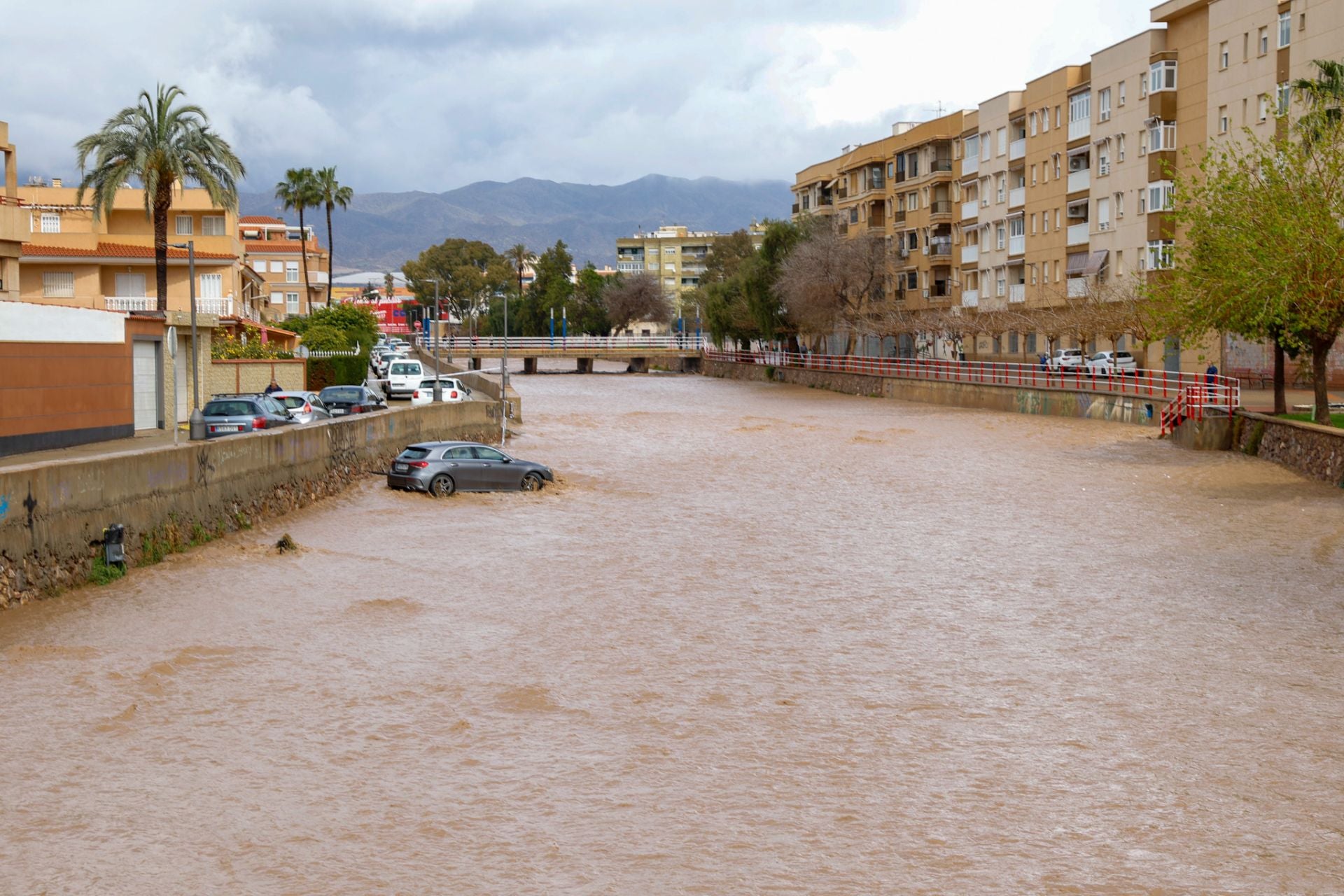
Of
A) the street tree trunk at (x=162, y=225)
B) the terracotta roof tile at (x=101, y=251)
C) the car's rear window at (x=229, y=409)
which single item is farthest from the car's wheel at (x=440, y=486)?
the terracotta roof tile at (x=101, y=251)

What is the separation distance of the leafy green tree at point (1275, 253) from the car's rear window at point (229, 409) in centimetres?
2620

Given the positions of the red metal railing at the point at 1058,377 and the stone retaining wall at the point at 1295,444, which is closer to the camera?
the stone retaining wall at the point at 1295,444

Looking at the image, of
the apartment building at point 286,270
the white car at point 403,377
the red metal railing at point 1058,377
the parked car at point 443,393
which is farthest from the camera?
the apartment building at point 286,270

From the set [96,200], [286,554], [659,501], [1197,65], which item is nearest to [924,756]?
[286,554]

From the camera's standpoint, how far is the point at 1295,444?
129ft

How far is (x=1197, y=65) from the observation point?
66812 mm

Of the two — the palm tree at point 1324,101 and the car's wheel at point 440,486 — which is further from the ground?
the palm tree at point 1324,101

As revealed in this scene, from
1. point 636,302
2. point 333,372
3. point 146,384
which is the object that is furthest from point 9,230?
point 636,302

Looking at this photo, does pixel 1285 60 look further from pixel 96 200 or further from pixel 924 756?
pixel 924 756

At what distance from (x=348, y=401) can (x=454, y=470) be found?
689 inches

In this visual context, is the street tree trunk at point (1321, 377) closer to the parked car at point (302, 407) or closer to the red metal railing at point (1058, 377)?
the red metal railing at point (1058, 377)

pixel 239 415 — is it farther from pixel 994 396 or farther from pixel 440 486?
pixel 994 396

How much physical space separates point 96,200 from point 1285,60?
46.4 metres

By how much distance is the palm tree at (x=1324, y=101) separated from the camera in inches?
1629
